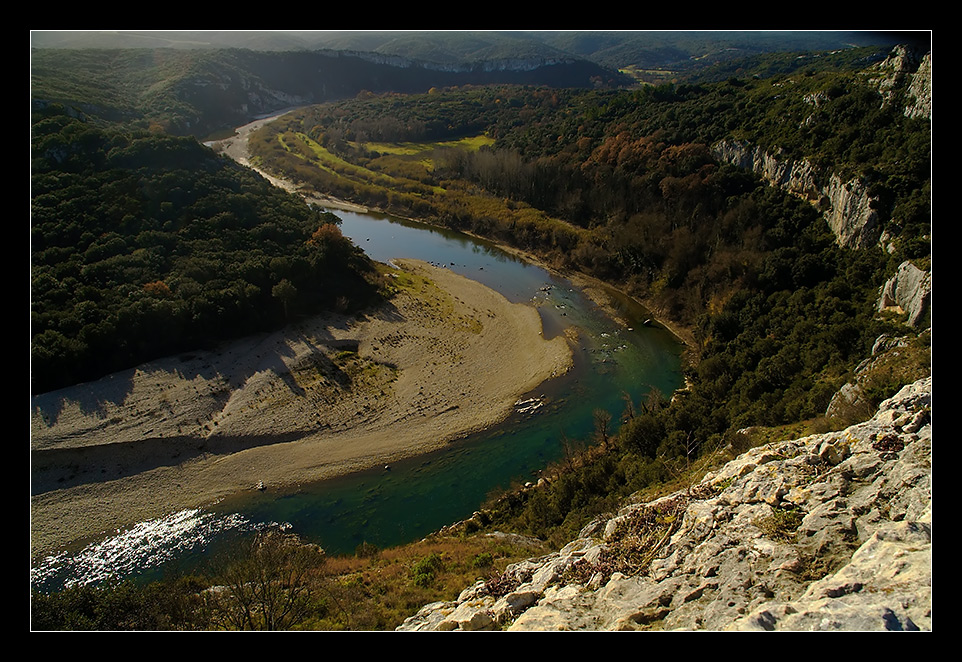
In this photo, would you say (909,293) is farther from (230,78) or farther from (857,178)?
(230,78)

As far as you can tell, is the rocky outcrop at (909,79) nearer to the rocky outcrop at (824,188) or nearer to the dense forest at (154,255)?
the rocky outcrop at (824,188)

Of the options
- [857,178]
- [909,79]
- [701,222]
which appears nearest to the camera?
[857,178]

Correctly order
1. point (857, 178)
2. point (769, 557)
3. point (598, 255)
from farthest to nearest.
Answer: point (598, 255)
point (857, 178)
point (769, 557)

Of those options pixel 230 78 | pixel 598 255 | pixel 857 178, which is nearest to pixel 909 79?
pixel 857 178

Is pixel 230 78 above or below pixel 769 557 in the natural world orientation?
above

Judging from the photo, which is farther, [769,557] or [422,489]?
[422,489]

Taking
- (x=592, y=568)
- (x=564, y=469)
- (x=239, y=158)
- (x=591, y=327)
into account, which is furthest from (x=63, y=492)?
(x=239, y=158)
